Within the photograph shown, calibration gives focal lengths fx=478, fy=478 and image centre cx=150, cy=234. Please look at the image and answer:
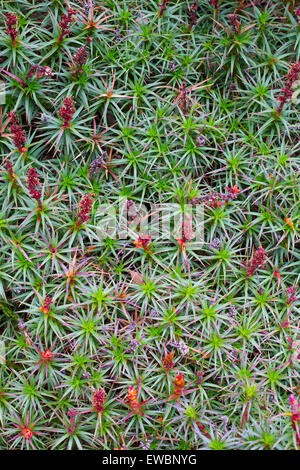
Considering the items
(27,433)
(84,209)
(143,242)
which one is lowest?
(27,433)

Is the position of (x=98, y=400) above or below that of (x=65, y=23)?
below

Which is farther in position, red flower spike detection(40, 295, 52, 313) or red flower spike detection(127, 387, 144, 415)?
red flower spike detection(40, 295, 52, 313)

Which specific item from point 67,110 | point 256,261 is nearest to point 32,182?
point 67,110

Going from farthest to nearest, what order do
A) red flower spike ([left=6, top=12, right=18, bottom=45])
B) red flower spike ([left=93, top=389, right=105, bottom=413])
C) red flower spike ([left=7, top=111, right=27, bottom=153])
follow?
red flower spike ([left=6, top=12, right=18, bottom=45]) < red flower spike ([left=7, top=111, right=27, bottom=153]) < red flower spike ([left=93, top=389, right=105, bottom=413])

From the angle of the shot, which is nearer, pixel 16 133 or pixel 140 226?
pixel 16 133

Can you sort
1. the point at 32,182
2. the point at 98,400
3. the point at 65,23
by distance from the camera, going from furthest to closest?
the point at 65,23 < the point at 32,182 < the point at 98,400

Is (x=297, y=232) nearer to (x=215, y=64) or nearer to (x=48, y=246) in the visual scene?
(x=215, y=64)

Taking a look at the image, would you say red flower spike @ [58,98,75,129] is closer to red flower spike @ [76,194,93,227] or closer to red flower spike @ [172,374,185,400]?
red flower spike @ [76,194,93,227]

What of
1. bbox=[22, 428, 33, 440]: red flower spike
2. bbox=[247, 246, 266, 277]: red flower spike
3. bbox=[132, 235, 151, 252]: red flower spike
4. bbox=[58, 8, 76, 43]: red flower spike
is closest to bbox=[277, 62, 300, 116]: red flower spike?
bbox=[247, 246, 266, 277]: red flower spike

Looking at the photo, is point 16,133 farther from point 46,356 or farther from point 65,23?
point 46,356
